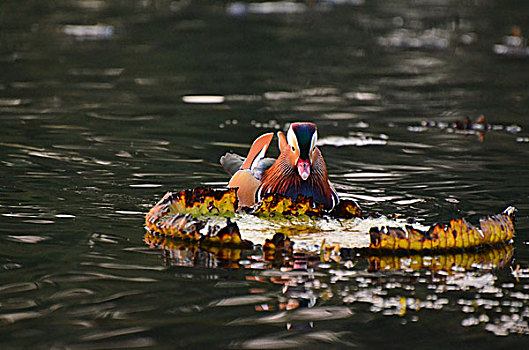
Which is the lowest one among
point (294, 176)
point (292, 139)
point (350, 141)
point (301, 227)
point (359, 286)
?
point (359, 286)

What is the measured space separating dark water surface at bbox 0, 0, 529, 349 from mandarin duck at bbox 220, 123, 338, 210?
31.2 inches

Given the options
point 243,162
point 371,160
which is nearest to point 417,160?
point 371,160

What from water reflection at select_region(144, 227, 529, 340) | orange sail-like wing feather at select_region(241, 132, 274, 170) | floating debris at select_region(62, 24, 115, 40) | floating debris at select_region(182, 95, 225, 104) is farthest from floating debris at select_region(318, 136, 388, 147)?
floating debris at select_region(62, 24, 115, 40)

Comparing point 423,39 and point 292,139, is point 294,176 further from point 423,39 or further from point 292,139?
point 423,39

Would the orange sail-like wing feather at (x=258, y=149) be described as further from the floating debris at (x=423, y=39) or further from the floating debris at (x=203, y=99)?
the floating debris at (x=423, y=39)

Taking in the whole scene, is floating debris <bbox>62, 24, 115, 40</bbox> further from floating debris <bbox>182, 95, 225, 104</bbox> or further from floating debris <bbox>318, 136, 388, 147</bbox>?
floating debris <bbox>318, 136, 388, 147</bbox>

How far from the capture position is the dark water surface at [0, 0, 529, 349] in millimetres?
5516

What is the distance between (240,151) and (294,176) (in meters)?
3.40

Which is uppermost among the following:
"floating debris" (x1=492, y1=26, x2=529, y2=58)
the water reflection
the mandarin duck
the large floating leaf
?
"floating debris" (x1=492, y1=26, x2=529, y2=58)

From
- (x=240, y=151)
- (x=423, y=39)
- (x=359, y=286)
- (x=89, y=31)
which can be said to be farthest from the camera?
(x=89, y=31)

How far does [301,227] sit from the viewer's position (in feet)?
24.0

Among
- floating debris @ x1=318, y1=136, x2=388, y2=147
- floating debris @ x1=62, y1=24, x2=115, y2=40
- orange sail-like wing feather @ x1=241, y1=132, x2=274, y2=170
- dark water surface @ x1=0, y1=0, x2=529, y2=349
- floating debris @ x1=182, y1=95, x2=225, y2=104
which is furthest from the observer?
floating debris @ x1=62, y1=24, x2=115, y2=40

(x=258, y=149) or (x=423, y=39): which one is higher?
(x=423, y=39)

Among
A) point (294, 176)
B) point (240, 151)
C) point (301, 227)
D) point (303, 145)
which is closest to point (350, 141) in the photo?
point (240, 151)
